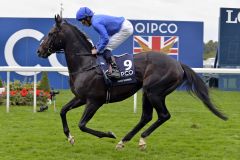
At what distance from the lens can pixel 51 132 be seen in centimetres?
720

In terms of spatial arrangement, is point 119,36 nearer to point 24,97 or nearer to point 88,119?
point 88,119

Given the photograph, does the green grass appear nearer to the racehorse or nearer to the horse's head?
the racehorse

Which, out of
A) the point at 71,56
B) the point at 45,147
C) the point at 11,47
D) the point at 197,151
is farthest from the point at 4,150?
the point at 11,47

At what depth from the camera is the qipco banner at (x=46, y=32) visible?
66.7 ft

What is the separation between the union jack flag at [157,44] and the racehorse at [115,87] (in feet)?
38.0

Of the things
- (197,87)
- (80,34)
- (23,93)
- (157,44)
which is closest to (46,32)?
(157,44)

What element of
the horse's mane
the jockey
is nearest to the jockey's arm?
the jockey

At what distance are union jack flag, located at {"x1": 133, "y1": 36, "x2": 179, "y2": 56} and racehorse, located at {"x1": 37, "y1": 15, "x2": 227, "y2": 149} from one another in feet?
38.0

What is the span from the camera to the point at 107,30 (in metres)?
5.97

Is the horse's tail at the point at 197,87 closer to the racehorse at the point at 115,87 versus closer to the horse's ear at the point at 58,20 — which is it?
the racehorse at the point at 115,87

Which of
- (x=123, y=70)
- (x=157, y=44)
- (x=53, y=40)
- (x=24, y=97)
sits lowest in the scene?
(x=24, y=97)

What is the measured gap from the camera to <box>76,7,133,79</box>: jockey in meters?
5.73

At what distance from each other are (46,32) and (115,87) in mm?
15585

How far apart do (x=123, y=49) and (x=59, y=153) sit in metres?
15.7
